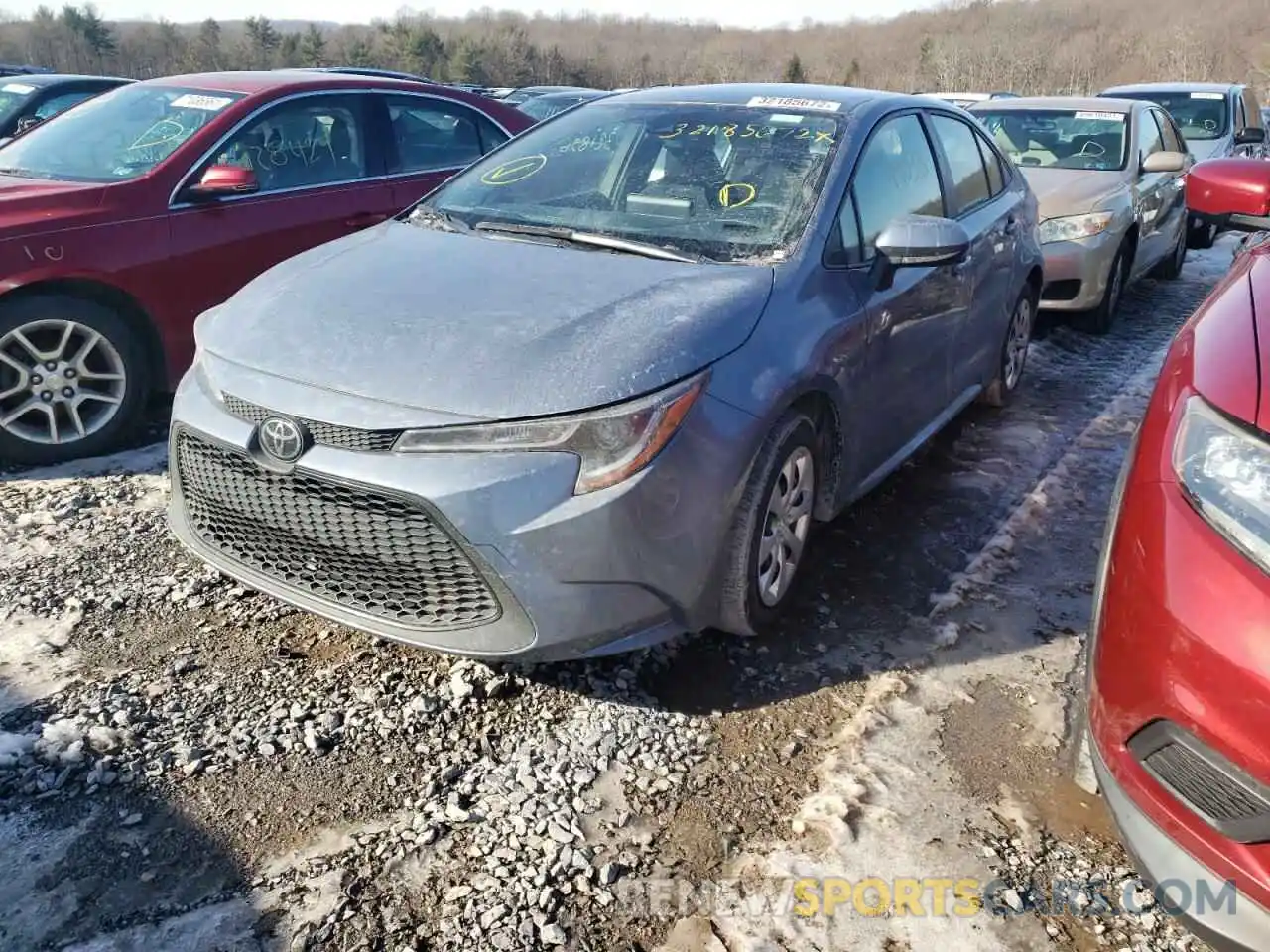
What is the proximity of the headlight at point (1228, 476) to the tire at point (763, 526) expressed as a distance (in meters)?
1.07

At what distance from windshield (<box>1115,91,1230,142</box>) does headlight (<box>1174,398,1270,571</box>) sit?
10768 millimetres

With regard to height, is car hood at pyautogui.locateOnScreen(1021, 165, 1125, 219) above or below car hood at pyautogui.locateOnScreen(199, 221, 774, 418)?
below

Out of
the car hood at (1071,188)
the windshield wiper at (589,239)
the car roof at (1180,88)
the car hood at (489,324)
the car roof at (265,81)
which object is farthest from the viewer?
the car roof at (1180,88)

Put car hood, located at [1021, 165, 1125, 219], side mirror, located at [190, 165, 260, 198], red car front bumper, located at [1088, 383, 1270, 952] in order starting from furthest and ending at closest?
car hood, located at [1021, 165, 1125, 219]
side mirror, located at [190, 165, 260, 198]
red car front bumper, located at [1088, 383, 1270, 952]

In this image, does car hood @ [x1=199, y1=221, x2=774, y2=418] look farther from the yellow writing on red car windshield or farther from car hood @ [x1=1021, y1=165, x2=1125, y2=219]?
car hood @ [x1=1021, y1=165, x2=1125, y2=219]

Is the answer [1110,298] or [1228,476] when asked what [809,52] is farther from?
[1228,476]

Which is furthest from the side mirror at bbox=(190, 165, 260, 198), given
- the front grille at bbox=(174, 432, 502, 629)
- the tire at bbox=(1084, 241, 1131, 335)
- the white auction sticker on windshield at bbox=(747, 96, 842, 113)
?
the tire at bbox=(1084, 241, 1131, 335)

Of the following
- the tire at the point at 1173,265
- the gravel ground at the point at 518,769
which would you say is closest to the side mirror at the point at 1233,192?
the gravel ground at the point at 518,769

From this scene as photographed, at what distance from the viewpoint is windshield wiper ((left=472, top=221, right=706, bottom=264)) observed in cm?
307

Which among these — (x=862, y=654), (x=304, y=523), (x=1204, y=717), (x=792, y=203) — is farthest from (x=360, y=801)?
(x=792, y=203)

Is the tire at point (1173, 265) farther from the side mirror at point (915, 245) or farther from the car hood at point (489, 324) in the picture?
the car hood at point (489, 324)

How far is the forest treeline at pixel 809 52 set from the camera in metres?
56.8

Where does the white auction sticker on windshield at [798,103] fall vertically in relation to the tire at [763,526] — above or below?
above

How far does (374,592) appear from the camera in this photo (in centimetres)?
252
